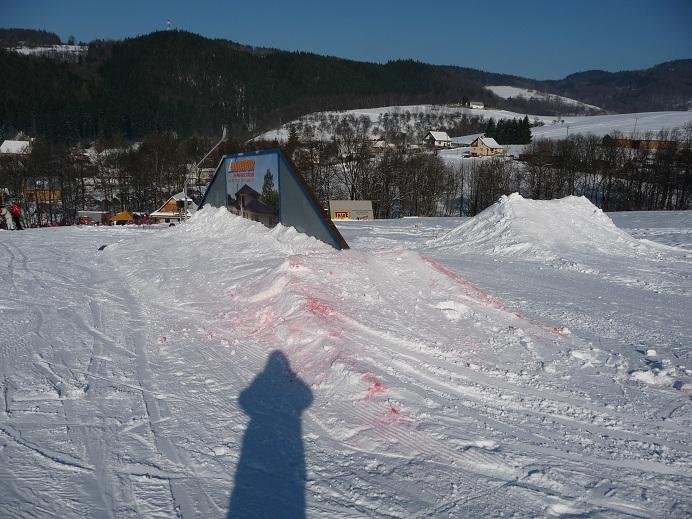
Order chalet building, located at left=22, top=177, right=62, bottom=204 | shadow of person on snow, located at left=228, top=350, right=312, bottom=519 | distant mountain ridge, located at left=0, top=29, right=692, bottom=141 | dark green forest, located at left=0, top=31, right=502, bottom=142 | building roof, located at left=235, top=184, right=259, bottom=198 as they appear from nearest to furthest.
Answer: shadow of person on snow, located at left=228, top=350, right=312, bottom=519 → building roof, located at left=235, top=184, right=259, bottom=198 → chalet building, located at left=22, top=177, right=62, bottom=204 → dark green forest, located at left=0, top=31, right=502, bottom=142 → distant mountain ridge, located at left=0, top=29, right=692, bottom=141

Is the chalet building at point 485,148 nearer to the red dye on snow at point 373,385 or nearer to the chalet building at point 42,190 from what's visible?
the chalet building at point 42,190

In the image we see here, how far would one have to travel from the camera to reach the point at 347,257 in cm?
891

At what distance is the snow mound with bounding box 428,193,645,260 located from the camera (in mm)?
14461

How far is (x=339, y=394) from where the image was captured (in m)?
4.66

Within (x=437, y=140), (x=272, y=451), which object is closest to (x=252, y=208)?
(x=272, y=451)

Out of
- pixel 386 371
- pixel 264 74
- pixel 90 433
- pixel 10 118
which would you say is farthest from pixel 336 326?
pixel 264 74

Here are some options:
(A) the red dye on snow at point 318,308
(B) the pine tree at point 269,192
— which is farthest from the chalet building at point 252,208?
(A) the red dye on snow at point 318,308

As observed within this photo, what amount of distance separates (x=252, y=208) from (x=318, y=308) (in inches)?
319

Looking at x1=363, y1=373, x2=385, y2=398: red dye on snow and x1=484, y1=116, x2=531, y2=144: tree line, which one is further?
x1=484, y1=116, x2=531, y2=144: tree line

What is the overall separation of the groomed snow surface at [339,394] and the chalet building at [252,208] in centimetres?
326

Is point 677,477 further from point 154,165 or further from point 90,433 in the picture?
point 154,165

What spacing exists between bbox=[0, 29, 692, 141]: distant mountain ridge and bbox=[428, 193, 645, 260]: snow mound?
111355mm

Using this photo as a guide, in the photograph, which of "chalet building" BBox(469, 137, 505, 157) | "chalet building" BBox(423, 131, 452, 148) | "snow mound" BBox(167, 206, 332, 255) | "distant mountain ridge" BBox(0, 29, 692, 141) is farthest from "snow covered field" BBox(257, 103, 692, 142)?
"snow mound" BBox(167, 206, 332, 255)

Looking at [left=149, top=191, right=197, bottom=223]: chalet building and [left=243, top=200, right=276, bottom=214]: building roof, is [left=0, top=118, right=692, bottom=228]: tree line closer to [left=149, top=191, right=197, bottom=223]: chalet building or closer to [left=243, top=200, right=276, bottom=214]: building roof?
[left=149, top=191, right=197, bottom=223]: chalet building
